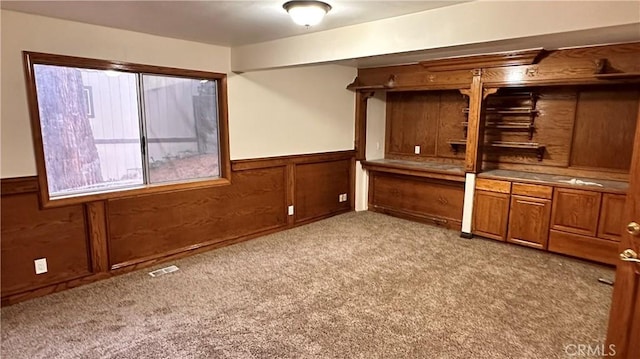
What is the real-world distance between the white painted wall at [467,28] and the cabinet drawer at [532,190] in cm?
143

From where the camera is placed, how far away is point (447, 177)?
479 cm

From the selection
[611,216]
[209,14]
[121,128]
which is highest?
[209,14]

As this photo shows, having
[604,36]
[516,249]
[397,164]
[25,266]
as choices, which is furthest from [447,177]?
[25,266]

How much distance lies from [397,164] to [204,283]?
3106 millimetres

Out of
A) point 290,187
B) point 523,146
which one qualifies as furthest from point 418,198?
point 290,187

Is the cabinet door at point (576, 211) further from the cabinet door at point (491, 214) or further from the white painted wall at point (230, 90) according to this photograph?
the white painted wall at point (230, 90)

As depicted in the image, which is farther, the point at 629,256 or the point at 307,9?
the point at 307,9

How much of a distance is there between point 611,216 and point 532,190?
71 cm

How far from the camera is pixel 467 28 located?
2.44 metres

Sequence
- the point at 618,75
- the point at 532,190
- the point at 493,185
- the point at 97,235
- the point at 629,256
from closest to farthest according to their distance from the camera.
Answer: the point at 629,256 → the point at 97,235 → the point at 618,75 → the point at 532,190 → the point at 493,185

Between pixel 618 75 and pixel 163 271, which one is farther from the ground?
pixel 618 75

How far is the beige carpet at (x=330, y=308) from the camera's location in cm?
241

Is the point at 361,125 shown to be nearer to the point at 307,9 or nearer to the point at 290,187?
the point at 290,187

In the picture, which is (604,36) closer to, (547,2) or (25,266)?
(547,2)
